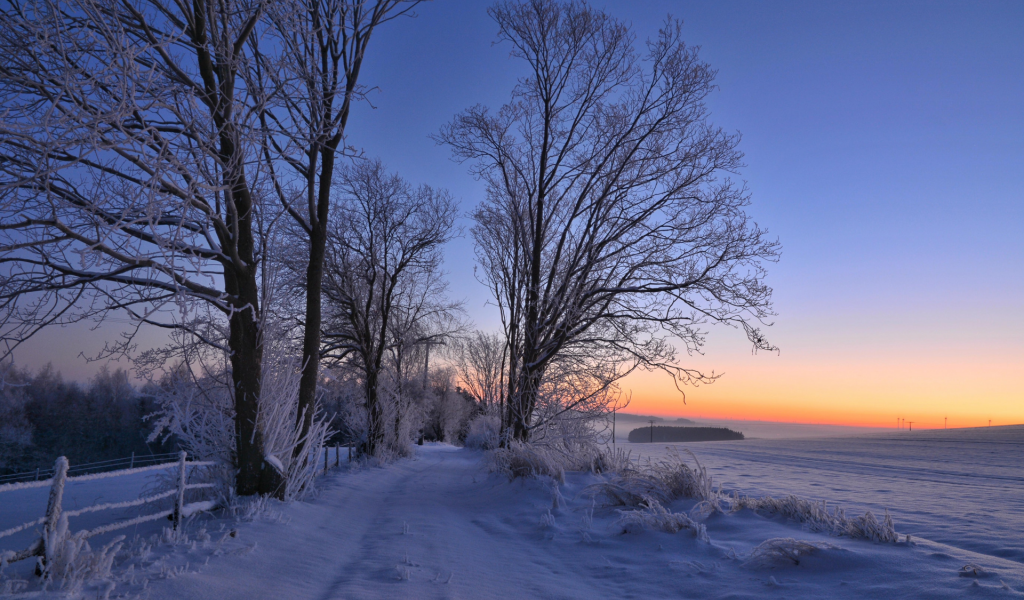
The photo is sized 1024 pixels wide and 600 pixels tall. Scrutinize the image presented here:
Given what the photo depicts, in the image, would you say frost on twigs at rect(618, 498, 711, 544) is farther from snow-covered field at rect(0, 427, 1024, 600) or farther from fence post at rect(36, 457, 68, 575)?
fence post at rect(36, 457, 68, 575)

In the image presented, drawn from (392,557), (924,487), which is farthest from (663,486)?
(924,487)

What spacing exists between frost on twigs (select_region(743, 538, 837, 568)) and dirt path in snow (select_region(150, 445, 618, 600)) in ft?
4.12

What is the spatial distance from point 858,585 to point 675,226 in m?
8.07

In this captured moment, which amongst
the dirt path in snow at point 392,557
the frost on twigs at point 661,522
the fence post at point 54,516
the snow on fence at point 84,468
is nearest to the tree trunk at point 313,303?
the dirt path in snow at point 392,557

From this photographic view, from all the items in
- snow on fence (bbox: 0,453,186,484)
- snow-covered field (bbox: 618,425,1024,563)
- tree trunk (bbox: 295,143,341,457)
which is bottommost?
snow on fence (bbox: 0,453,186,484)

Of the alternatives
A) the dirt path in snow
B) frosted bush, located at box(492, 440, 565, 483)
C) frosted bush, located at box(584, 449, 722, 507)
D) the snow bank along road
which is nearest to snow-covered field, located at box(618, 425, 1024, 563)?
frosted bush, located at box(584, 449, 722, 507)

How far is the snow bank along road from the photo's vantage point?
3.91 metres

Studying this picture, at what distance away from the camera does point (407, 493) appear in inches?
420

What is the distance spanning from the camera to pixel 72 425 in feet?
155

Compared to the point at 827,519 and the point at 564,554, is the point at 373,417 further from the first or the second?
the point at 827,519

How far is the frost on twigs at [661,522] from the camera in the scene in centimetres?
571

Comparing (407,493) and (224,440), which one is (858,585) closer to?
(224,440)

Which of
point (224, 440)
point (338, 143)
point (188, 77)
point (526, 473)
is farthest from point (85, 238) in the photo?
point (526, 473)

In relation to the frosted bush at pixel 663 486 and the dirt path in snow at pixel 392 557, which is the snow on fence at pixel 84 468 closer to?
the dirt path in snow at pixel 392 557
